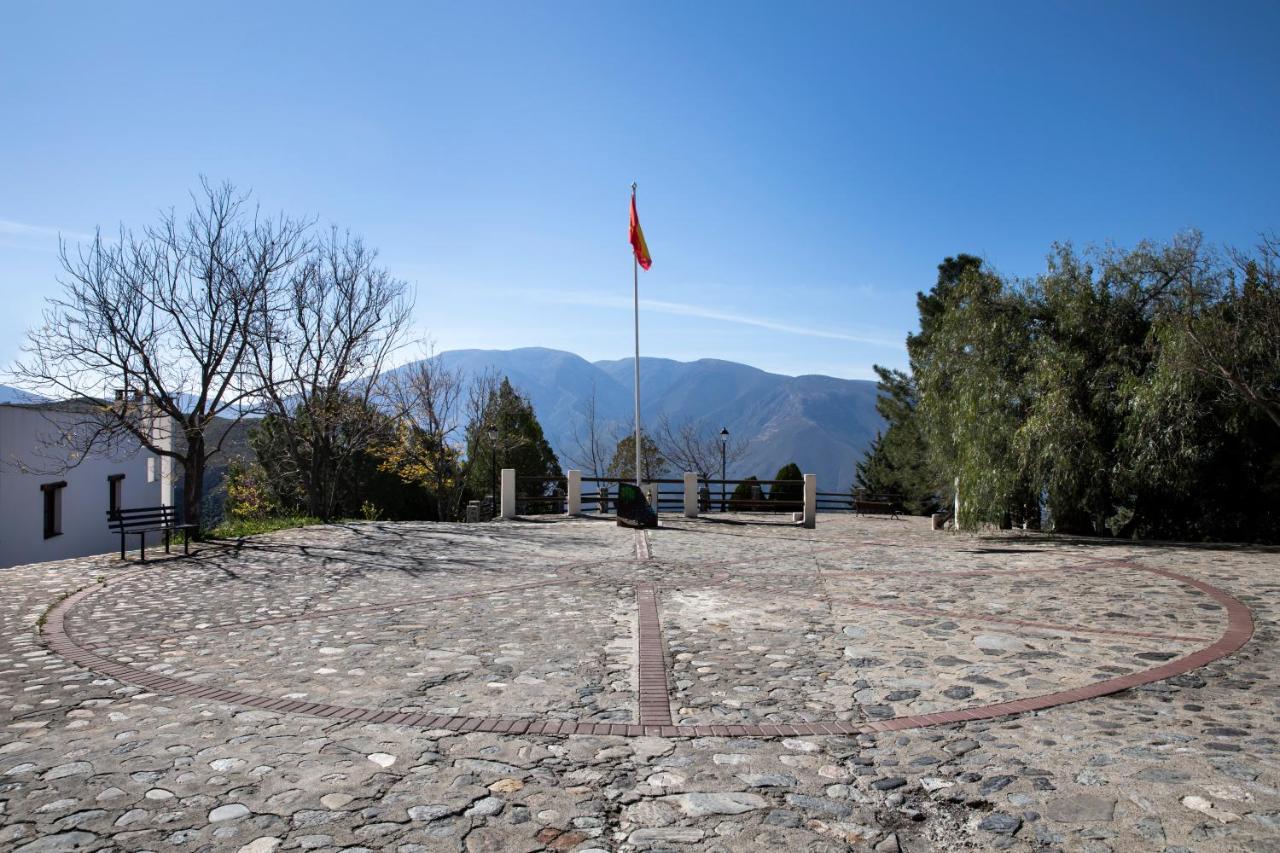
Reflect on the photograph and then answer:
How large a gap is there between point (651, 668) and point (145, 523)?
9.86 m

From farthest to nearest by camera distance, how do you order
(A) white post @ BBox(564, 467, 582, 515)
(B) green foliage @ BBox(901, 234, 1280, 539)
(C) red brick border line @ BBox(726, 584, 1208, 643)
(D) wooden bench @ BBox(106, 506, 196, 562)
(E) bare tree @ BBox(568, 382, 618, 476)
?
(E) bare tree @ BBox(568, 382, 618, 476) < (A) white post @ BBox(564, 467, 582, 515) < (B) green foliage @ BBox(901, 234, 1280, 539) < (D) wooden bench @ BBox(106, 506, 196, 562) < (C) red brick border line @ BBox(726, 584, 1208, 643)

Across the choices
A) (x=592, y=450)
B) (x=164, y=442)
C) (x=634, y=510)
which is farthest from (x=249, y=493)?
(x=592, y=450)

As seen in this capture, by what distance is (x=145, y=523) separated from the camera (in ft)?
38.3

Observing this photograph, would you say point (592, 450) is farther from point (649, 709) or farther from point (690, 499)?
point (649, 709)

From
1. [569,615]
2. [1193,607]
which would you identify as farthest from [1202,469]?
[569,615]

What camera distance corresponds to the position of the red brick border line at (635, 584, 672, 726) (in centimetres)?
456

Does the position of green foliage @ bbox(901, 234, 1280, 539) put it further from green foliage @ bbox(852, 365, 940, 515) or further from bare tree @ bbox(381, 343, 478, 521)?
bare tree @ bbox(381, 343, 478, 521)

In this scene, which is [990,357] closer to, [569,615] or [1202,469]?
[1202,469]

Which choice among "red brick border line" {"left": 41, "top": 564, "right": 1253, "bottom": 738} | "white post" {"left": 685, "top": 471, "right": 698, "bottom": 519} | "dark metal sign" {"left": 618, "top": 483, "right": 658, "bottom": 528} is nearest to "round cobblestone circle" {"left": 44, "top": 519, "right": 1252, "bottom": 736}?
"red brick border line" {"left": 41, "top": 564, "right": 1253, "bottom": 738}

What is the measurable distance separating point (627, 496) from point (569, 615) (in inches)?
418

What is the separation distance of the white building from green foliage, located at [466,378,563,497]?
38.1 feet

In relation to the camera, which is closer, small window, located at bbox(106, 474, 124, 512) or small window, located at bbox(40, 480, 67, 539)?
small window, located at bbox(40, 480, 67, 539)

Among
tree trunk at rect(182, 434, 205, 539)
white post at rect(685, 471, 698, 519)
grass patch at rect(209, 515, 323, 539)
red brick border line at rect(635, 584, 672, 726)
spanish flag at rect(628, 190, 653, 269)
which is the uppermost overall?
spanish flag at rect(628, 190, 653, 269)

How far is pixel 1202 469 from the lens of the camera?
14.1 metres
